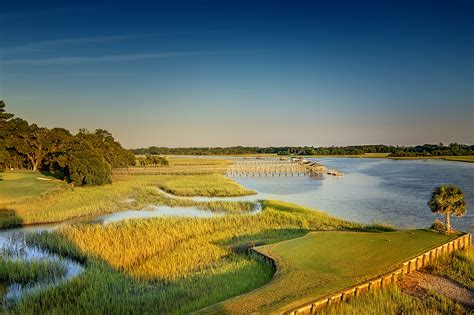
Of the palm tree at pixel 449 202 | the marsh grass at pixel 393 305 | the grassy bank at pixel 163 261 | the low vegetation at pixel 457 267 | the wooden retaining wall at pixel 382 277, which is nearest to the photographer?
the wooden retaining wall at pixel 382 277

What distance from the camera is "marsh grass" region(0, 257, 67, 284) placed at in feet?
43.7

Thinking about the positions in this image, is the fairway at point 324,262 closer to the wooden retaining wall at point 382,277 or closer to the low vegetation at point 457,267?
the wooden retaining wall at point 382,277

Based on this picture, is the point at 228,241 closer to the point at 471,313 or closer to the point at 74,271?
the point at 74,271

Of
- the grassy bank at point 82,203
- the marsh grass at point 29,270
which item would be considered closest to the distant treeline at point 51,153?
the grassy bank at point 82,203

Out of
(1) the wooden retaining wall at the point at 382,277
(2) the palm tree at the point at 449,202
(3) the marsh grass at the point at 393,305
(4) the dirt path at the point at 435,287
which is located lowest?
(4) the dirt path at the point at 435,287

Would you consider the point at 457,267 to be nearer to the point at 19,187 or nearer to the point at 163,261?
the point at 163,261

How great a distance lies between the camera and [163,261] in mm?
14867

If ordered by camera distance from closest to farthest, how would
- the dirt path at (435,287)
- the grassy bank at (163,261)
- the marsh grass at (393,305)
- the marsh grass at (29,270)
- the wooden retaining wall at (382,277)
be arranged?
the wooden retaining wall at (382,277), the marsh grass at (393,305), the grassy bank at (163,261), the dirt path at (435,287), the marsh grass at (29,270)

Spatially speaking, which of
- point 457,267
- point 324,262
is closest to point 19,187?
point 324,262

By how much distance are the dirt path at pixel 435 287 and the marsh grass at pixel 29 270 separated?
39.4 feet

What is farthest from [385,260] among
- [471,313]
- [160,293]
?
[160,293]

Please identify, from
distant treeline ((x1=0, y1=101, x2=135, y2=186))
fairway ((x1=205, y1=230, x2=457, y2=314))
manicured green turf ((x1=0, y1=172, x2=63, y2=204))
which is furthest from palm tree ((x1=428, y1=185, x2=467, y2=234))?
distant treeline ((x1=0, y1=101, x2=135, y2=186))

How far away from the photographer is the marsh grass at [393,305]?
968 centimetres

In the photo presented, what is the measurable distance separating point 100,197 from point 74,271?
22.2 metres
